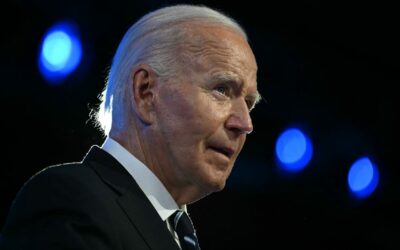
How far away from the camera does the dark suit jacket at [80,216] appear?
1.04m

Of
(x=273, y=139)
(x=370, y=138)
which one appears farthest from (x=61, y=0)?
(x=370, y=138)

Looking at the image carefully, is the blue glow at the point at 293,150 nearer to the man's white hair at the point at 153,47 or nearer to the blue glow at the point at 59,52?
the blue glow at the point at 59,52

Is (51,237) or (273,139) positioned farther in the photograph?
(273,139)

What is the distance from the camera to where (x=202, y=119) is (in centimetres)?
142

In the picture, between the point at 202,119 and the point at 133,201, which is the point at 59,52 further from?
the point at 133,201

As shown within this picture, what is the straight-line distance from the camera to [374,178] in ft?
13.8

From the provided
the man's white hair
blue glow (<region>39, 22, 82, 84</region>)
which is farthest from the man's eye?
blue glow (<region>39, 22, 82, 84</region>)

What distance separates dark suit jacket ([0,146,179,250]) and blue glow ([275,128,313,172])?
263cm

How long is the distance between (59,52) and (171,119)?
4.82 feet

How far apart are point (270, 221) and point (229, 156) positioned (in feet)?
8.79

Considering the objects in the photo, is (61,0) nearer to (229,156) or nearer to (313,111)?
(229,156)

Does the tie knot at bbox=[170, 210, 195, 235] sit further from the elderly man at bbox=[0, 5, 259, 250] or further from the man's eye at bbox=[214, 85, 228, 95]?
the man's eye at bbox=[214, 85, 228, 95]

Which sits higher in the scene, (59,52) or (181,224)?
(59,52)

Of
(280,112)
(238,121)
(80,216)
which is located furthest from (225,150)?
(280,112)
